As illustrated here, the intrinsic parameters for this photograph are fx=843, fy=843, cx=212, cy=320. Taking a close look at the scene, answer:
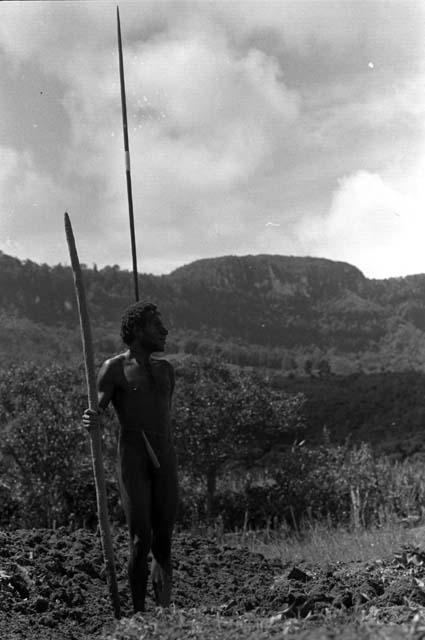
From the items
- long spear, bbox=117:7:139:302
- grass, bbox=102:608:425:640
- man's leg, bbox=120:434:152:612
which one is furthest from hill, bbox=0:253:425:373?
grass, bbox=102:608:425:640

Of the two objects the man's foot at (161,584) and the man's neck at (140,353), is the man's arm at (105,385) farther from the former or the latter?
the man's foot at (161,584)

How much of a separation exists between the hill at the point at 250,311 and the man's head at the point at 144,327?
28.5 meters

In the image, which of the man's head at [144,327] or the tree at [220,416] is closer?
the man's head at [144,327]

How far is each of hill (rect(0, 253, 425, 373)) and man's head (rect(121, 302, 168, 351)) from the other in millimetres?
28519

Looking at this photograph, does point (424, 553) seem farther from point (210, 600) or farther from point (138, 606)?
point (138, 606)

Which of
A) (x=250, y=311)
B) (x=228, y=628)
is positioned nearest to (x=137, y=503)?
(x=228, y=628)

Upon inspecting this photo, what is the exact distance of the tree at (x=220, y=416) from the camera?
11039 millimetres

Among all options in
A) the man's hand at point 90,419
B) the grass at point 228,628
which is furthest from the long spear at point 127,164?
the grass at point 228,628

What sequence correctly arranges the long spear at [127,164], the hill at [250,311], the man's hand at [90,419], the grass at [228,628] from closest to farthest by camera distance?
the grass at [228,628], the man's hand at [90,419], the long spear at [127,164], the hill at [250,311]

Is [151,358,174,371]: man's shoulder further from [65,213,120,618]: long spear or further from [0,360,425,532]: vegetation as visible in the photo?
[0,360,425,532]: vegetation

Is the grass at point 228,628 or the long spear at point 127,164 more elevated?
the long spear at point 127,164

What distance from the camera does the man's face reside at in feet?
15.8

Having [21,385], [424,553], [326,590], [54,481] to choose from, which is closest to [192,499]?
[54,481]

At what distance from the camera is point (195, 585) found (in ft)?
20.8
